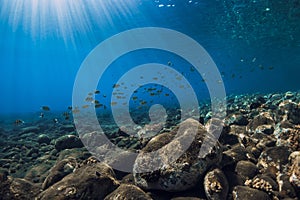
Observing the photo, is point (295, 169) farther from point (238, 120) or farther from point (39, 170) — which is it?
point (39, 170)

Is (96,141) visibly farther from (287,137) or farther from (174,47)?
(174,47)

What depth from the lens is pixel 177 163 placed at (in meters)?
4.99

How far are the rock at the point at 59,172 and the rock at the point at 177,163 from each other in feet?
7.91

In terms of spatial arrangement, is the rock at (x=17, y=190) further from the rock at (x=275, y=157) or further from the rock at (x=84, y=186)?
the rock at (x=275, y=157)

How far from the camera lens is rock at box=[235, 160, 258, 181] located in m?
5.52

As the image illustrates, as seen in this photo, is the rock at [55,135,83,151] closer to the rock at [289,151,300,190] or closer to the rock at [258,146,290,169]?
the rock at [258,146,290,169]

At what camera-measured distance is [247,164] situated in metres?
5.82

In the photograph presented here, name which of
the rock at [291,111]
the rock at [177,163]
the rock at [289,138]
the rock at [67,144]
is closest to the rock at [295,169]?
the rock at [289,138]

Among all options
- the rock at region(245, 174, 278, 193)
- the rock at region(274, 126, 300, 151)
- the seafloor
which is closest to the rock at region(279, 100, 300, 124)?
the seafloor

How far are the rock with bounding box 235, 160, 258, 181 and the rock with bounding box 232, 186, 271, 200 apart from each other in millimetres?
769

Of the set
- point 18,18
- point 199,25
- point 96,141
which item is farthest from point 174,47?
point 96,141

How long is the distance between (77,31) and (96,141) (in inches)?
1351

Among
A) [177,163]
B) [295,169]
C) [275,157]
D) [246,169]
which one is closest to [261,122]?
[275,157]

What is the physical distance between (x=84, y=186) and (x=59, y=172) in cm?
Result: 179
